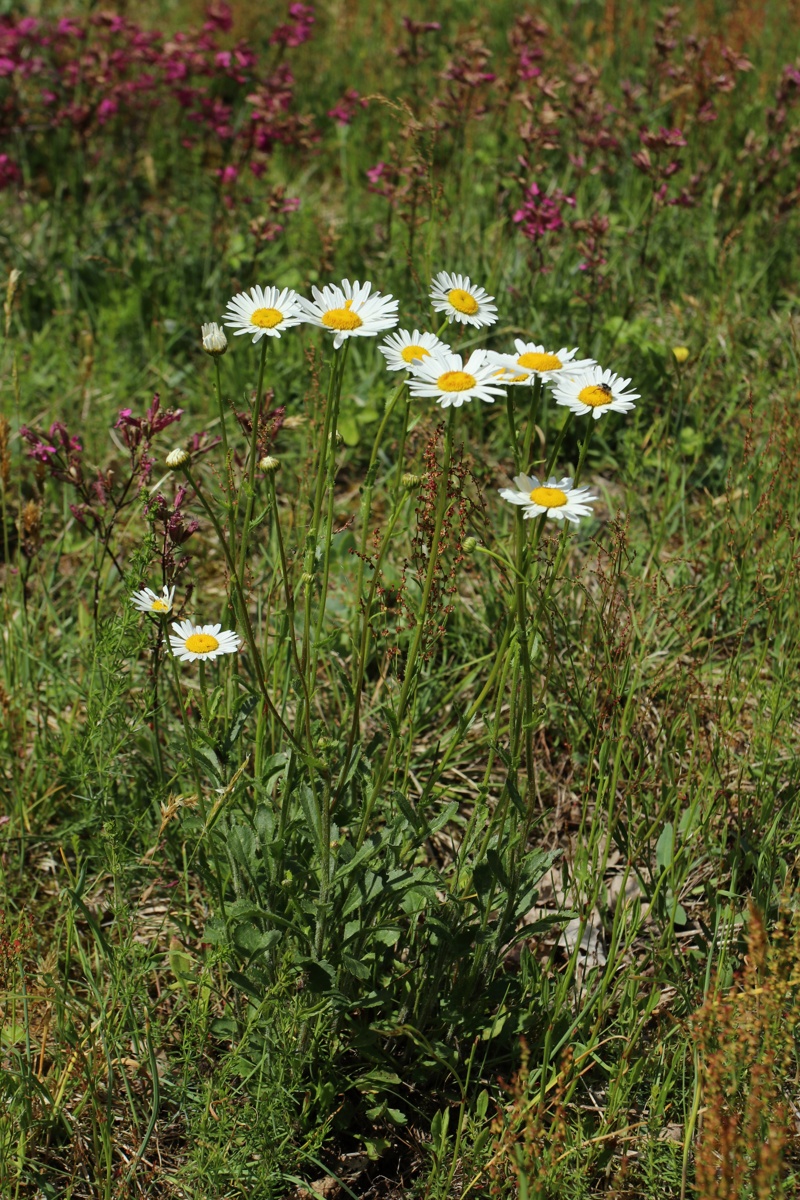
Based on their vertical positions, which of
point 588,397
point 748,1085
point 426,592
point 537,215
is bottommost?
point 748,1085

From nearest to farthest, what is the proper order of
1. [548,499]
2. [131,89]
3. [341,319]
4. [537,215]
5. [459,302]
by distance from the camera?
[548,499] → [341,319] → [459,302] → [537,215] → [131,89]

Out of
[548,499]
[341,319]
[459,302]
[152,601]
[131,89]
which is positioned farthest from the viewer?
[131,89]

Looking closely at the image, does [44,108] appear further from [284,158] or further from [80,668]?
[80,668]

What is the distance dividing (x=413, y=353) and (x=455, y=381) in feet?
0.45

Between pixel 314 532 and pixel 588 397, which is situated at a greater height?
pixel 588 397

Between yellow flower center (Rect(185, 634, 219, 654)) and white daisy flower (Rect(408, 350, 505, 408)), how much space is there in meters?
0.55

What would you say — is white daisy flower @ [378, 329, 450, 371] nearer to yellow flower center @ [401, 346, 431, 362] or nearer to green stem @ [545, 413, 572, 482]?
yellow flower center @ [401, 346, 431, 362]

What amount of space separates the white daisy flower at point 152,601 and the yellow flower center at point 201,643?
0.09 meters

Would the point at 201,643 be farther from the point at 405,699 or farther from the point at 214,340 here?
the point at 214,340

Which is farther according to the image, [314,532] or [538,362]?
[314,532]

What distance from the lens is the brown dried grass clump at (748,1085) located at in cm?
136

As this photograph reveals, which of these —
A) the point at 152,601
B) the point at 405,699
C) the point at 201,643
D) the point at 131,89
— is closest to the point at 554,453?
the point at 405,699

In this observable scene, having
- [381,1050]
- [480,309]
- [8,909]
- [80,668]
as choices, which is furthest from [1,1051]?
[480,309]

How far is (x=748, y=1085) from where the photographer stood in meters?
1.75
